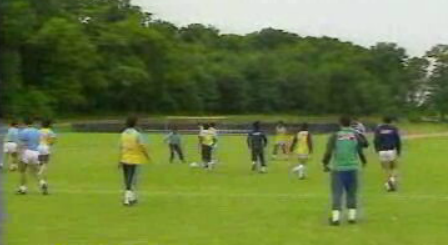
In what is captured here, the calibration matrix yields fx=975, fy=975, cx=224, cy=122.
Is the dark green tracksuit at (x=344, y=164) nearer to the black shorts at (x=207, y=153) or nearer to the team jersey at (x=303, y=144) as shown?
the team jersey at (x=303, y=144)

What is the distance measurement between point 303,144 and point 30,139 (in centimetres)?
906

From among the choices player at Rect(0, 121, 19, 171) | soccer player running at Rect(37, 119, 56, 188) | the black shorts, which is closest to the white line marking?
soccer player running at Rect(37, 119, 56, 188)

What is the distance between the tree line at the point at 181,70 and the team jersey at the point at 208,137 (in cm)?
4542

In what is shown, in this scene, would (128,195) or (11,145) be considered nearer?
(128,195)

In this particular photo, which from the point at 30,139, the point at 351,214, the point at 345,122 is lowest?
the point at 351,214

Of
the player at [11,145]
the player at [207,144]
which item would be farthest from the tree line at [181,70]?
the player at [11,145]

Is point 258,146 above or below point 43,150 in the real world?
below

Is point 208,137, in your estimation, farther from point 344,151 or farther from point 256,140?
point 344,151

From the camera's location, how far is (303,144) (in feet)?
85.7

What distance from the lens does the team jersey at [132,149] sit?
16734 millimetres

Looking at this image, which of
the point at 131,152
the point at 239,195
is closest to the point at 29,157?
the point at 131,152

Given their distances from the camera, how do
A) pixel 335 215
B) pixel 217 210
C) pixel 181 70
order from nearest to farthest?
1. pixel 335 215
2. pixel 217 210
3. pixel 181 70

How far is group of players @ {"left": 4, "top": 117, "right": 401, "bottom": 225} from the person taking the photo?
567 inches

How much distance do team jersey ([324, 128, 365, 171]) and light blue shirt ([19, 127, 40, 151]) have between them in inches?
280
